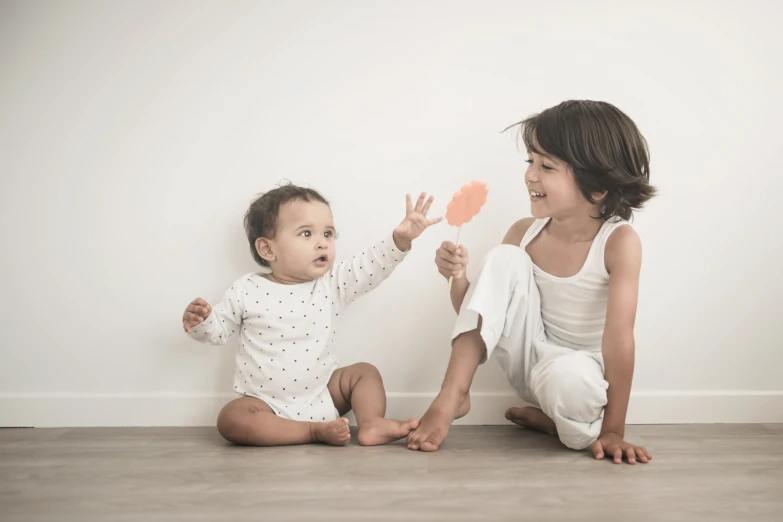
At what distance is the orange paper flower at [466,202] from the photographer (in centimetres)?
158

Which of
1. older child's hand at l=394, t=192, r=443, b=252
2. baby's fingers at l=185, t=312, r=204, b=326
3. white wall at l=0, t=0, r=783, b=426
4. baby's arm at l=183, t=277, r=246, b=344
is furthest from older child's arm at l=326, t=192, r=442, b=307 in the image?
baby's fingers at l=185, t=312, r=204, b=326

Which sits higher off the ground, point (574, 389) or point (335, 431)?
point (574, 389)

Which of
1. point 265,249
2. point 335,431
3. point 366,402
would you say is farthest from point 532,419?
point 265,249

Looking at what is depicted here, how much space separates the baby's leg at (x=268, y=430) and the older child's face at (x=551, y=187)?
27.4 inches

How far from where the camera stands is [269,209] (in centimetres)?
170

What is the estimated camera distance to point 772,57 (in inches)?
72.6

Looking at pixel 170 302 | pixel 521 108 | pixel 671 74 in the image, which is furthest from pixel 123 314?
pixel 671 74

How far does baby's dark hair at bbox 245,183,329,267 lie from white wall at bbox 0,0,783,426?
0.27ft

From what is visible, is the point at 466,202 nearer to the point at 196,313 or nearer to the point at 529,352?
the point at 529,352

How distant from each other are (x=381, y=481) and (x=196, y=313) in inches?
24.5

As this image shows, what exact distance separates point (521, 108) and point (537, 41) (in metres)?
0.18

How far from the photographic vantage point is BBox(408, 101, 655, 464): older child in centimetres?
148

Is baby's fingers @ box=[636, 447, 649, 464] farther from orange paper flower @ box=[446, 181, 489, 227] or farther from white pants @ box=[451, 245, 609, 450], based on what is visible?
orange paper flower @ box=[446, 181, 489, 227]

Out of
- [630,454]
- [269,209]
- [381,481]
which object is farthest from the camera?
[269,209]
